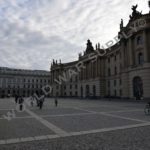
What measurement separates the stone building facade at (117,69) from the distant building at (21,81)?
30.3 meters

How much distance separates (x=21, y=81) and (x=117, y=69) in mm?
96015

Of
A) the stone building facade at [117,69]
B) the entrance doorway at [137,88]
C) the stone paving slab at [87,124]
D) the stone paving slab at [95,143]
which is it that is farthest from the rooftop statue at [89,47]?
the stone paving slab at [95,143]

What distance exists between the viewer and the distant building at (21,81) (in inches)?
5571

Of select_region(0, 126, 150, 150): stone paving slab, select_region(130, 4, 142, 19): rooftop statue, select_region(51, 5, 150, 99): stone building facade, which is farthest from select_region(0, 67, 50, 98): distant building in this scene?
select_region(0, 126, 150, 150): stone paving slab

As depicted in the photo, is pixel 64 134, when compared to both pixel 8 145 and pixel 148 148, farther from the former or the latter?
pixel 148 148

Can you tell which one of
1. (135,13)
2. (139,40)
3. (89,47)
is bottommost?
(139,40)

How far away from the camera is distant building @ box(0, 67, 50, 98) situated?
5571 inches

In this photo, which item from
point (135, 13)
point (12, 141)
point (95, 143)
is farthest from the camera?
point (135, 13)

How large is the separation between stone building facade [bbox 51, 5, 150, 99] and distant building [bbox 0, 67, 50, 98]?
3029 centimetres

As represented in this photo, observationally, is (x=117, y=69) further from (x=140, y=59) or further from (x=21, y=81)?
(x=21, y=81)

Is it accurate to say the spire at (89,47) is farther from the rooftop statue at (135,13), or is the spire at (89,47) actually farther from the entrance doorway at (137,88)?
the entrance doorway at (137,88)

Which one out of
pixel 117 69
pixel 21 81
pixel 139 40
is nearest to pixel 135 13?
pixel 139 40

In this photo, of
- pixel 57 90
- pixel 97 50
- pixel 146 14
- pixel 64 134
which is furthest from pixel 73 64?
pixel 64 134

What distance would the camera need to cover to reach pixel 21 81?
148750mm
